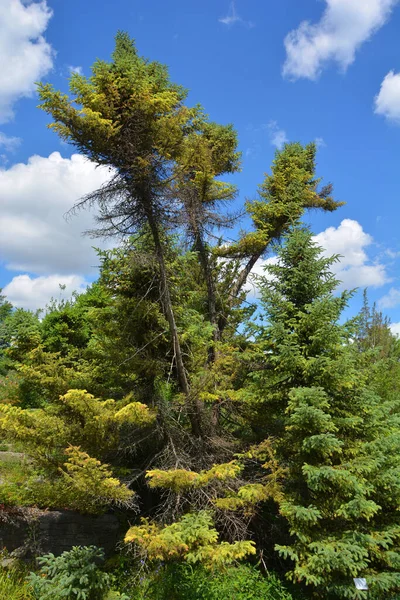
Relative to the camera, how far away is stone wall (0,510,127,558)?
27.4 feet

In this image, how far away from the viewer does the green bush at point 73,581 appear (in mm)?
6457

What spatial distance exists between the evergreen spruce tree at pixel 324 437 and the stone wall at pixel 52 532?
4.22 meters

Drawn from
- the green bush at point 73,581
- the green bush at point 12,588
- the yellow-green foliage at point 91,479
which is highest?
the yellow-green foliage at point 91,479

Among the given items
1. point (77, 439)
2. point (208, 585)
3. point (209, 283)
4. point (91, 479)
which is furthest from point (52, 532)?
point (209, 283)

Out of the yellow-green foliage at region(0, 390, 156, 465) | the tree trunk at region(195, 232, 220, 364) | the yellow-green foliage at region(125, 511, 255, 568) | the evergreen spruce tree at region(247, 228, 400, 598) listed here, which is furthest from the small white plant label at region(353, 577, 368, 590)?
the tree trunk at region(195, 232, 220, 364)

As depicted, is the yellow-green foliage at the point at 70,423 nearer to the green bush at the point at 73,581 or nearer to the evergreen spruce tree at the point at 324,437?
the green bush at the point at 73,581

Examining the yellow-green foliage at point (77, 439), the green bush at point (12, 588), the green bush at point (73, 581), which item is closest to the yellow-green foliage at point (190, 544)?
the yellow-green foliage at point (77, 439)

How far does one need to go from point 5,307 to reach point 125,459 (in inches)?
1931

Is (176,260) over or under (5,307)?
under

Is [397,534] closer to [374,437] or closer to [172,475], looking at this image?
[374,437]

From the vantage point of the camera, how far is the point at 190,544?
19.8ft

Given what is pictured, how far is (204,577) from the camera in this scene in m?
7.15

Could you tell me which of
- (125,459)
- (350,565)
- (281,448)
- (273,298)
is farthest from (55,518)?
(273,298)

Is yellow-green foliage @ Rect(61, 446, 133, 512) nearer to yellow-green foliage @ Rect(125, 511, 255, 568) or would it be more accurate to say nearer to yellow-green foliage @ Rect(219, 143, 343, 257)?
yellow-green foliage @ Rect(125, 511, 255, 568)
